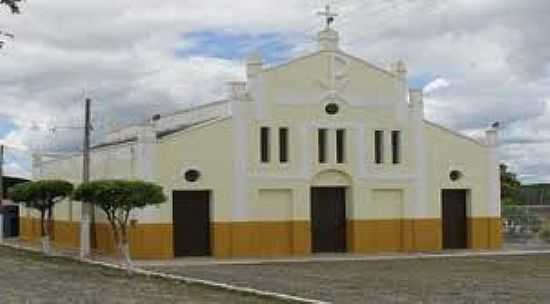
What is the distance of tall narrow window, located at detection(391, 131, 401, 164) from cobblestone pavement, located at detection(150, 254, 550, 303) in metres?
5.92

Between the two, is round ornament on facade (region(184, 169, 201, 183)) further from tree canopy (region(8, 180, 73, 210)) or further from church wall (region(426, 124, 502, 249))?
church wall (region(426, 124, 502, 249))

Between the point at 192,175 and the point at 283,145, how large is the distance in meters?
3.74

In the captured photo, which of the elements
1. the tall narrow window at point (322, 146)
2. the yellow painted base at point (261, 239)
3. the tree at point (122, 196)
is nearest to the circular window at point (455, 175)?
the tall narrow window at point (322, 146)

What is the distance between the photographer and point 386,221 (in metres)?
40.7

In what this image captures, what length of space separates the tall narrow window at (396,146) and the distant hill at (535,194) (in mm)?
29764

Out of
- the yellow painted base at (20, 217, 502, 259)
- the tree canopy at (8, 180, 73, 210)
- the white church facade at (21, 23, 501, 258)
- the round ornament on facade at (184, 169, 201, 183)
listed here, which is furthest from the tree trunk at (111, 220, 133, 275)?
the tree canopy at (8, 180, 73, 210)

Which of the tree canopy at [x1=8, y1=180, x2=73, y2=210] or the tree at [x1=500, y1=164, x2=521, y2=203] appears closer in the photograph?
Result: the tree canopy at [x1=8, y1=180, x2=73, y2=210]

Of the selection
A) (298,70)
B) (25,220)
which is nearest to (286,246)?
(298,70)

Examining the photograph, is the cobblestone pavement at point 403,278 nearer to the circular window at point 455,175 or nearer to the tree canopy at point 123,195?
the tree canopy at point 123,195

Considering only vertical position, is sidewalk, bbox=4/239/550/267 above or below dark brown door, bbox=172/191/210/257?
below

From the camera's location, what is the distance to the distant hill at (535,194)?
2714 inches

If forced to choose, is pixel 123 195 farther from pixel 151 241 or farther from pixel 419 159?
pixel 419 159

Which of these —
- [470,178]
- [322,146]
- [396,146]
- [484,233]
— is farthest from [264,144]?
[484,233]

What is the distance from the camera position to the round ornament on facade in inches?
1492
